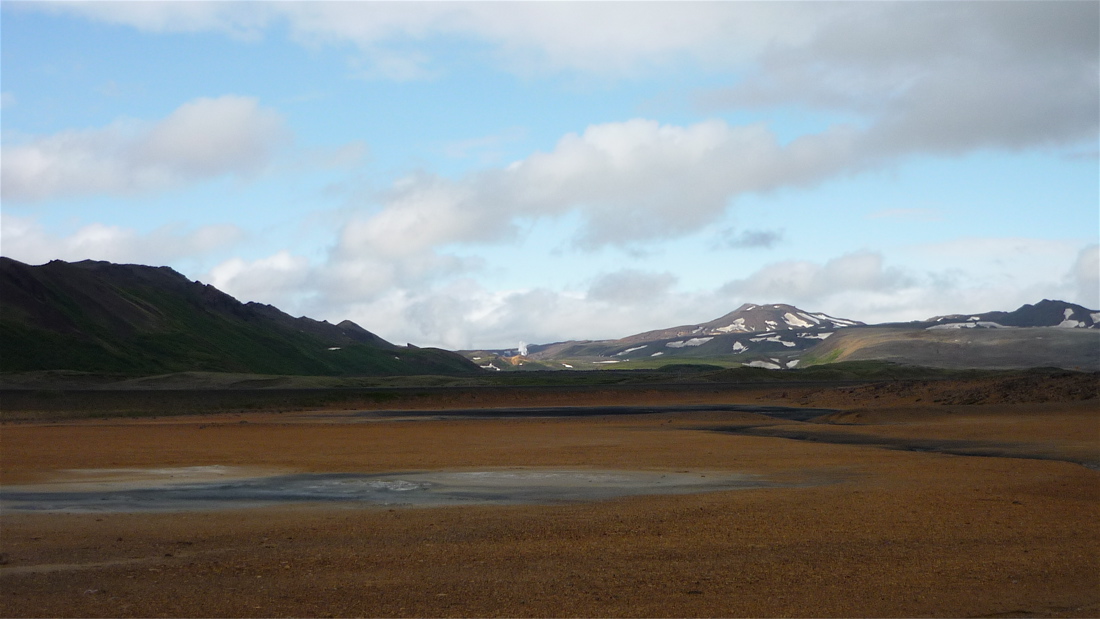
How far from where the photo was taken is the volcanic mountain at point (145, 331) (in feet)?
373

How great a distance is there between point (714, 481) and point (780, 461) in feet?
17.1

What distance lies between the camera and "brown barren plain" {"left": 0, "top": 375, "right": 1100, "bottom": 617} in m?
10.4

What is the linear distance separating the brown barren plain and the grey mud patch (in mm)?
913

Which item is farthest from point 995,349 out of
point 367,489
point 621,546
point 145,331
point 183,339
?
point 621,546

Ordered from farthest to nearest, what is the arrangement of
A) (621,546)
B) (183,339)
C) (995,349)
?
(995,349), (183,339), (621,546)

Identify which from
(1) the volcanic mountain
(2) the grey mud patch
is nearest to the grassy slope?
(1) the volcanic mountain

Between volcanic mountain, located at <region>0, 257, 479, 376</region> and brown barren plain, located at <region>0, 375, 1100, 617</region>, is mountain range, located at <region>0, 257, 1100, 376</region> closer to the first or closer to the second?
volcanic mountain, located at <region>0, 257, 479, 376</region>

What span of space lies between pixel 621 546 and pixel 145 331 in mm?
141883

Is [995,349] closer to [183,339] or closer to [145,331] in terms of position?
[183,339]

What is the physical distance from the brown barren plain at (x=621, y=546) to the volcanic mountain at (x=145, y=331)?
313 ft

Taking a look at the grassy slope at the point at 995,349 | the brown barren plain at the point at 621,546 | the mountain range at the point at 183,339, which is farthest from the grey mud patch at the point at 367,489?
the grassy slope at the point at 995,349

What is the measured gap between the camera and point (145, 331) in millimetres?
140625

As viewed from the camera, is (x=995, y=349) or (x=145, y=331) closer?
(x=145, y=331)

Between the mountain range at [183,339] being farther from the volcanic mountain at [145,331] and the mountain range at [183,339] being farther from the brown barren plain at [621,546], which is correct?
the brown barren plain at [621,546]
